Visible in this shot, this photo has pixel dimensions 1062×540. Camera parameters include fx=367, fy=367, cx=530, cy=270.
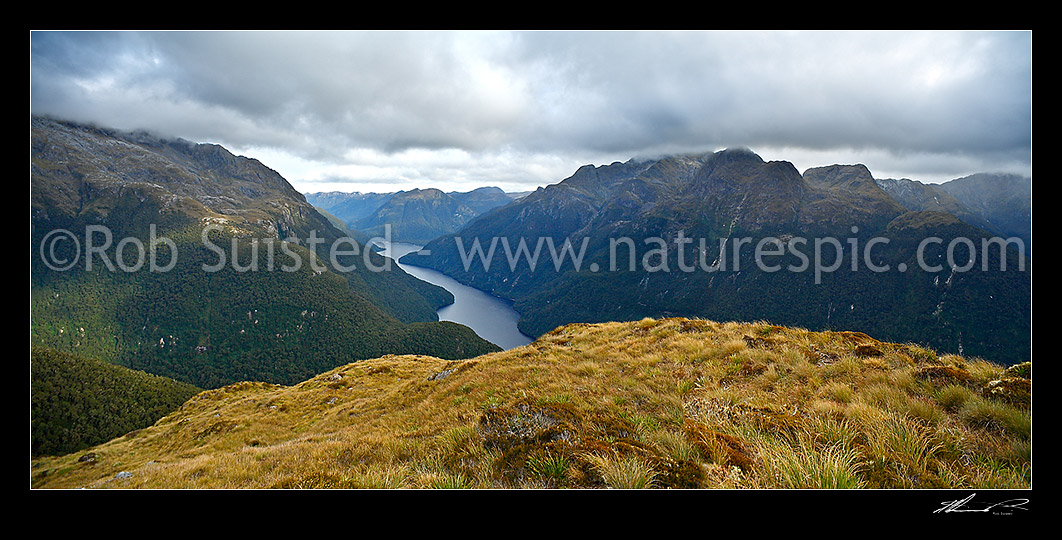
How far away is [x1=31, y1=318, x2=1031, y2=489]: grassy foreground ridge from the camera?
380 cm

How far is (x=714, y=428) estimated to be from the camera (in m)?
4.94

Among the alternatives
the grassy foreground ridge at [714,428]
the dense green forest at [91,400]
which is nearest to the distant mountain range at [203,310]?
the dense green forest at [91,400]

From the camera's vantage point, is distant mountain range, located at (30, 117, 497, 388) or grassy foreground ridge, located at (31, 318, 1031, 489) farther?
distant mountain range, located at (30, 117, 497, 388)

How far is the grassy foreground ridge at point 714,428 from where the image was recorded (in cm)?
380
